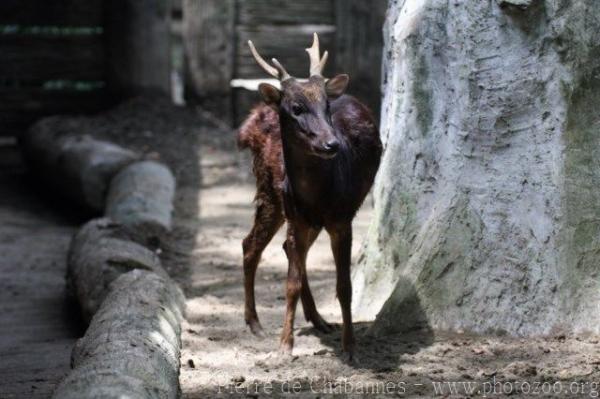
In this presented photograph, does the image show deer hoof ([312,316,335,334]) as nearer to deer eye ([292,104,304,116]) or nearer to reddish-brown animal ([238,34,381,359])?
reddish-brown animal ([238,34,381,359])

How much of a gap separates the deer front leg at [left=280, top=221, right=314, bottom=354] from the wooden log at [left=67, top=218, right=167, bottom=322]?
151 centimetres

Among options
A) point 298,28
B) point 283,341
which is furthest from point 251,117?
point 298,28

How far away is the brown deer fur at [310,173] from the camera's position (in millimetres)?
5363

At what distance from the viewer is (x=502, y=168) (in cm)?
548

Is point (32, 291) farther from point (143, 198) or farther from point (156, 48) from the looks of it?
point (156, 48)

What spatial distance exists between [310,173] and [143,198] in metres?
3.86

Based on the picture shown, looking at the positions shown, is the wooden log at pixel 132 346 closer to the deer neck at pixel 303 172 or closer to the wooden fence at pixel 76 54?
the deer neck at pixel 303 172

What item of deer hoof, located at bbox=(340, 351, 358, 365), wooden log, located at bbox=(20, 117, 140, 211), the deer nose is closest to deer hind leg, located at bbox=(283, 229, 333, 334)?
deer hoof, located at bbox=(340, 351, 358, 365)

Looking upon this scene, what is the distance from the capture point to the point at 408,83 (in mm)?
5941

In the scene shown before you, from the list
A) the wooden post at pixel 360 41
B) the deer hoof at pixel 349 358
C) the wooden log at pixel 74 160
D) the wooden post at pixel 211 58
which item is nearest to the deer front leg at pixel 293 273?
the deer hoof at pixel 349 358

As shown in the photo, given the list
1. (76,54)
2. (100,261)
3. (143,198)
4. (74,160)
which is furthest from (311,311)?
(76,54)

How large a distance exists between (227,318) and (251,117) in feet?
4.07

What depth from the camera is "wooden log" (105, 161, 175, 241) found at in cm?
860

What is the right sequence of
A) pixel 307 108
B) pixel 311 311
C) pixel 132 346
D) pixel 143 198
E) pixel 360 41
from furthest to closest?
pixel 360 41 < pixel 143 198 < pixel 311 311 < pixel 307 108 < pixel 132 346
